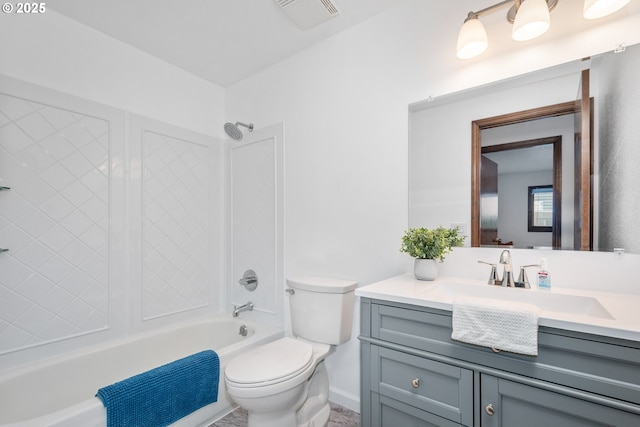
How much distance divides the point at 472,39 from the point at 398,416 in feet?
5.59

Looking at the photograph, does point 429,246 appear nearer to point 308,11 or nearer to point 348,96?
point 348,96

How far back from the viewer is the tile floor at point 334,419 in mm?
1798

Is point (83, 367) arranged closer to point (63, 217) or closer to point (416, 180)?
point (63, 217)

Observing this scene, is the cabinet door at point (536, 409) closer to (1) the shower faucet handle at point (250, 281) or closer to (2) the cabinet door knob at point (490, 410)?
(2) the cabinet door knob at point (490, 410)

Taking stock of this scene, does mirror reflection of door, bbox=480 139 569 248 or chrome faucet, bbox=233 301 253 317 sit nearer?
mirror reflection of door, bbox=480 139 569 248

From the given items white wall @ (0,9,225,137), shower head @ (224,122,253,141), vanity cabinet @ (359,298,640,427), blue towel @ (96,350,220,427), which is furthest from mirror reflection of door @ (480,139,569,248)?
white wall @ (0,9,225,137)

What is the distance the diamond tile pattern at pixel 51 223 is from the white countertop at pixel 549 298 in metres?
Answer: 1.77

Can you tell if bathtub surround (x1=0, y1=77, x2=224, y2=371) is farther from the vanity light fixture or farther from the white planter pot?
the vanity light fixture

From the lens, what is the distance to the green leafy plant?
1516 mm

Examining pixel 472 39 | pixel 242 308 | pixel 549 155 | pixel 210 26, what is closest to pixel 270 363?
pixel 242 308

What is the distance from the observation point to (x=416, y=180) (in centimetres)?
174

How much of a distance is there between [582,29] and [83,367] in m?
3.05

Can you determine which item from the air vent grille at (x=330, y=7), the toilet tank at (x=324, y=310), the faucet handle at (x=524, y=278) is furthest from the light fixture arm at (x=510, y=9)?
the toilet tank at (x=324, y=310)

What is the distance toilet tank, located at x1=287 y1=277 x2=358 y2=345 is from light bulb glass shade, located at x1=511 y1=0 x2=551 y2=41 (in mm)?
1472
